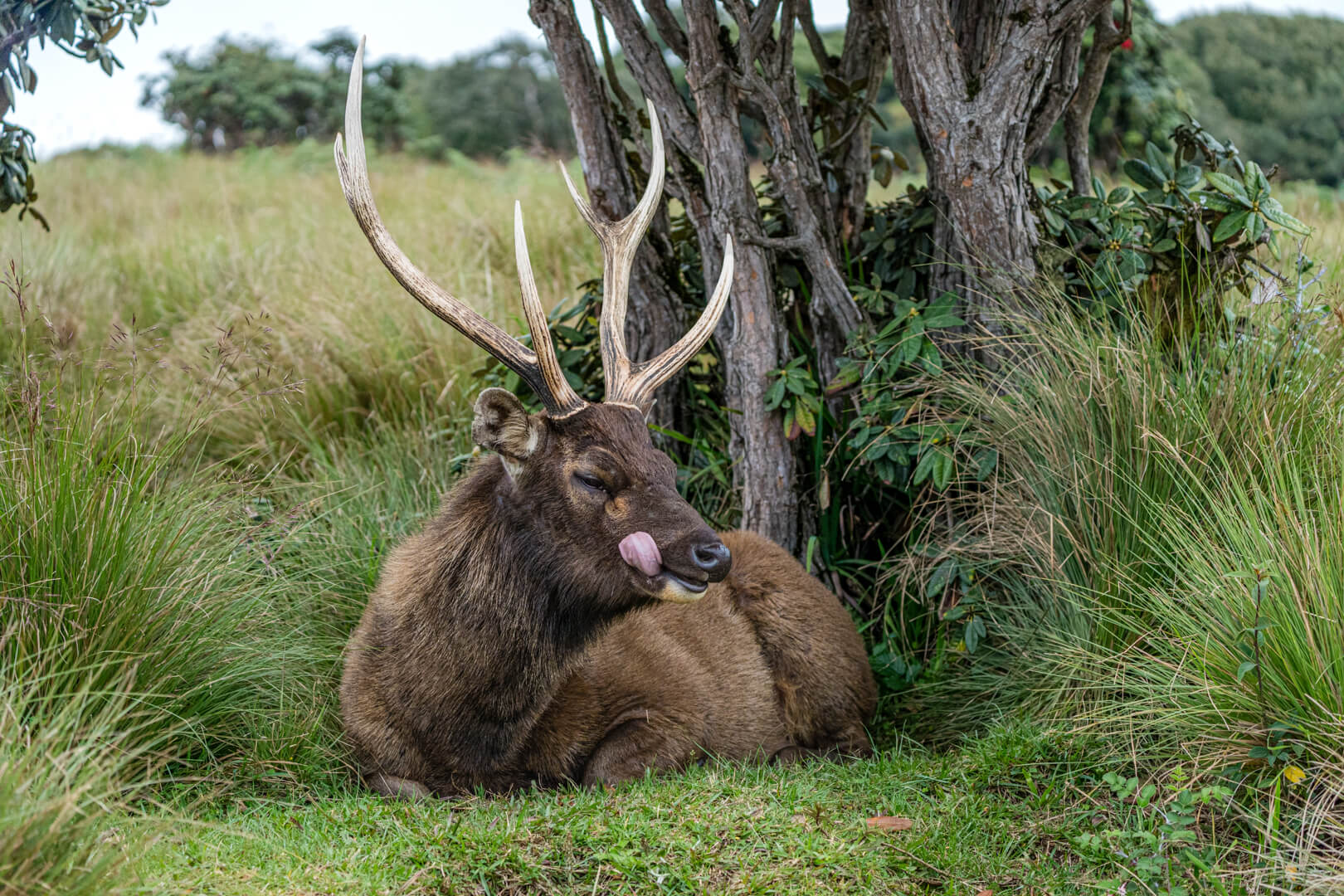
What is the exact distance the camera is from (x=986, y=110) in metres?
5.31

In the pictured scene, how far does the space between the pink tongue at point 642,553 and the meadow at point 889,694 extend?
777 mm

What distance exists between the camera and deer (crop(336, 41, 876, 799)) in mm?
4176

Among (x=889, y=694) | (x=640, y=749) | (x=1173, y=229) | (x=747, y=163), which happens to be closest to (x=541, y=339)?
(x=640, y=749)

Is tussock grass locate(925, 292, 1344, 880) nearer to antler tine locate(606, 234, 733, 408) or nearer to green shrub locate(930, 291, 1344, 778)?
green shrub locate(930, 291, 1344, 778)

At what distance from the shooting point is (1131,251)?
5531 mm

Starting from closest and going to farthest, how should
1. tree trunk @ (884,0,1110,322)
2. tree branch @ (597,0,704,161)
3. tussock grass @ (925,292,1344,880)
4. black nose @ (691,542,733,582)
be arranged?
tussock grass @ (925,292,1344,880)
black nose @ (691,542,733,582)
tree trunk @ (884,0,1110,322)
tree branch @ (597,0,704,161)

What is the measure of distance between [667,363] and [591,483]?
2.25ft

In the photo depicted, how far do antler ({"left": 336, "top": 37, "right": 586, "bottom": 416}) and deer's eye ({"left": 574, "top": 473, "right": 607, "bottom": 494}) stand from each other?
235mm

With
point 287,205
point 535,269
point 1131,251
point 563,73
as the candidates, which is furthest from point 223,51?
point 1131,251

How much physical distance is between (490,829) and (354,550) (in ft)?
7.48

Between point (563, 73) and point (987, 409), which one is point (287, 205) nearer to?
point (563, 73)

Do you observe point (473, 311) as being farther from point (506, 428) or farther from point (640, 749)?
point (640, 749)

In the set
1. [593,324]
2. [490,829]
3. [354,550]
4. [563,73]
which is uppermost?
[563,73]

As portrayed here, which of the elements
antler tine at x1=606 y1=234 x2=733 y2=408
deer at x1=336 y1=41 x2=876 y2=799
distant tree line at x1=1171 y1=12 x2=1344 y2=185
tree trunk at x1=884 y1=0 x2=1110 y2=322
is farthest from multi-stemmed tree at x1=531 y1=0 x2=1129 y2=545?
distant tree line at x1=1171 y1=12 x2=1344 y2=185
